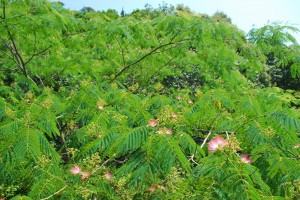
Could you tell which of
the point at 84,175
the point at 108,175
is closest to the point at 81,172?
the point at 84,175

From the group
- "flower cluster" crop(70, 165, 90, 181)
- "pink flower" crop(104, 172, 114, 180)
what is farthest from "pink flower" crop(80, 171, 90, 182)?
"pink flower" crop(104, 172, 114, 180)

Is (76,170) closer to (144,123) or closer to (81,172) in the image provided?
(81,172)

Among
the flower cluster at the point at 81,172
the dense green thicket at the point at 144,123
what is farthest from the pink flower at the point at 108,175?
the flower cluster at the point at 81,172

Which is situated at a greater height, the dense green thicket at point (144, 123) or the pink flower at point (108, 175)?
the dense green thicket at point (144, 123)

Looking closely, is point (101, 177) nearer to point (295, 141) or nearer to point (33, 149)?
point (33, 149)

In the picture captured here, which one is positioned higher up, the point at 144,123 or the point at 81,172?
the point at 144,123

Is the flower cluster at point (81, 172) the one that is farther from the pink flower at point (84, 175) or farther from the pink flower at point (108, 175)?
the pink flower at point (108, 175)

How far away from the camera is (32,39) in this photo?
6160mm

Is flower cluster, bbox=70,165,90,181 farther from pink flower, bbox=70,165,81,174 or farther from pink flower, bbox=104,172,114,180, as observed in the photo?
pink flower, bbox=104,172,114,180

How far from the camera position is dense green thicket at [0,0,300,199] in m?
2.32

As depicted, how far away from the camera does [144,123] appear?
11.5ft

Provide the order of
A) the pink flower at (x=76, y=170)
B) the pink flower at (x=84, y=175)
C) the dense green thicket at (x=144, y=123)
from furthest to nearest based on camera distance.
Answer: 1. the pink flower at (x=76, y=170)
2. the pink flower at (x=84, y=175)
3. the dense green thicket at (x=144, y=123)

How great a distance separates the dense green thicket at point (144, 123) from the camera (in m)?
2.32

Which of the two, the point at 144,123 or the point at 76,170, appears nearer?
the point at 76,170
